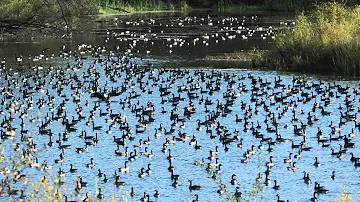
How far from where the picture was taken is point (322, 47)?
45781mm

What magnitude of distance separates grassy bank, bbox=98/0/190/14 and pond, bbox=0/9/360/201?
4614 cm

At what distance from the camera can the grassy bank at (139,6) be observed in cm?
10319

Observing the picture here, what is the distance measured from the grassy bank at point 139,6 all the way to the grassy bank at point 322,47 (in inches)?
2093

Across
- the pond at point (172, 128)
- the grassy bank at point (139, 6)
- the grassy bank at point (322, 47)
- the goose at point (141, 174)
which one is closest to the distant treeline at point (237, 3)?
the grassy bank at point (139, 6)

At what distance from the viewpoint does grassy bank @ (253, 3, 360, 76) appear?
44.2 metres

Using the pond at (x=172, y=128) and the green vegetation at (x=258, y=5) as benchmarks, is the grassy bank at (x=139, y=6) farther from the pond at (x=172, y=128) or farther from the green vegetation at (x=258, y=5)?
the pond at (x=172, y=128)

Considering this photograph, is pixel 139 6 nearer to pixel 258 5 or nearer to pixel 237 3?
pixel 237 3

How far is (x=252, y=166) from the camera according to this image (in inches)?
981

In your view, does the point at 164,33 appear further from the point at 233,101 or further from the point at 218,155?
the point at 218,155

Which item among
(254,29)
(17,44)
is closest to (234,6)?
(254,29)

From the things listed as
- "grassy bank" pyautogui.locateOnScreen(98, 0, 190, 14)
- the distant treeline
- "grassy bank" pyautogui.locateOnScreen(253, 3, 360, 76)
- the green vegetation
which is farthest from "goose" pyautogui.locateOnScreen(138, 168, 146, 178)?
"grassy bank" pyautogui.locateOnScreen(98, 0, 190, 14)

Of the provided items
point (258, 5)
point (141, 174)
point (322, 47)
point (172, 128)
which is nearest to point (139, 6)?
point (258, 5)

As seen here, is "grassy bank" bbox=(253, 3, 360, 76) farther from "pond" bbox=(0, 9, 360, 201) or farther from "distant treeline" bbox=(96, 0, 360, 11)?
"distant treeline" bbox=(96, 0, 360, 11)

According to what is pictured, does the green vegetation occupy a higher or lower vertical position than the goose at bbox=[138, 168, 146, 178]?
higher
